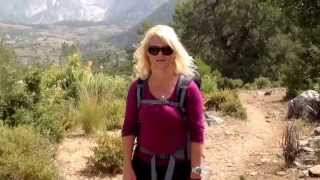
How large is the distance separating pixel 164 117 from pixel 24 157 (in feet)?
11.6

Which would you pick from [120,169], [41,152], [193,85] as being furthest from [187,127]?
[120,169]

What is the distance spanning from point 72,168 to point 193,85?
484 cm

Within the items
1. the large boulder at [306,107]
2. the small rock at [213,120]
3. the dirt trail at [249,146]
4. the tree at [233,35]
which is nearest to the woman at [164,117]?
the dirt trail at [249,146]

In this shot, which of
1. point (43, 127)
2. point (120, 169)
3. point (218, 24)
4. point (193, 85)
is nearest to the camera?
point (193, 85)

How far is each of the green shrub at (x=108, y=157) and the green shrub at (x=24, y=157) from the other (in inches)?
28.3

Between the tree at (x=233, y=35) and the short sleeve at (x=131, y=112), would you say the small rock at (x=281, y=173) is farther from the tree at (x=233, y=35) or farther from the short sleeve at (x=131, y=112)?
the tree at (x=233, y=35)

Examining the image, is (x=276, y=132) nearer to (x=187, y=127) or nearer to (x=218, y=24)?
(x=187, y=127)

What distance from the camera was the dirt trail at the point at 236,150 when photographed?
749 cm

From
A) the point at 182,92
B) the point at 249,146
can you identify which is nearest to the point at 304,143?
the point at 249,146

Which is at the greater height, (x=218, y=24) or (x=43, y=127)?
(x=218, y=24)

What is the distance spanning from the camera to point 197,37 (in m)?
33.8

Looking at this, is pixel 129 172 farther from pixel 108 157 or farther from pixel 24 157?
pixel 108 157

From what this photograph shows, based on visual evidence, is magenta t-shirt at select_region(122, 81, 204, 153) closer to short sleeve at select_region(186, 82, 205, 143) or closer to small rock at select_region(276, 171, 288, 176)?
short sleeve at select_region(186, 82, 205, 143)

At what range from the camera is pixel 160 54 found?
10.5 ft
